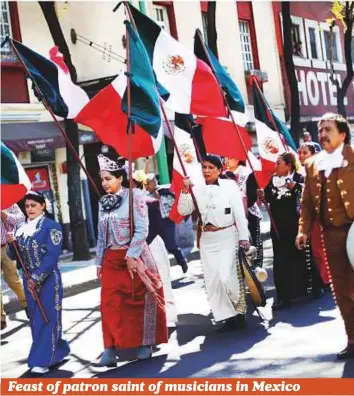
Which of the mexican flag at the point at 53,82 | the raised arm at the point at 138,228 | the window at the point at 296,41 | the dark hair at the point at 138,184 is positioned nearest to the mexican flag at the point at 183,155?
the dark hair at the point at 138,184

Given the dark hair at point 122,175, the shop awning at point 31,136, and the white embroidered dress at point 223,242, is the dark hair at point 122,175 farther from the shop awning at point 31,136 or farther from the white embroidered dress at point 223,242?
the shop awning at point 31,136

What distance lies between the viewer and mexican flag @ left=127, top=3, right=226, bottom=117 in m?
7.37

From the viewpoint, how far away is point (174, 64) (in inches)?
293

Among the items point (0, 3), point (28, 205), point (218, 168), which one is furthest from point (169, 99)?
point (0, 3)

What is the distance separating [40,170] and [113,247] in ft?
35.4

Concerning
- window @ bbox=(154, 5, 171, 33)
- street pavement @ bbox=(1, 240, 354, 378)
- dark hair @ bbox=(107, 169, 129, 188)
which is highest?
window @ bbox=(154, 5, 171, 33)

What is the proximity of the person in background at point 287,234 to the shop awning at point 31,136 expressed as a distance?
761cm

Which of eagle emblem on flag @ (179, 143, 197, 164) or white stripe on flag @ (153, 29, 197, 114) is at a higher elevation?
white stripe on flag @ (153, 29, 197, 114)

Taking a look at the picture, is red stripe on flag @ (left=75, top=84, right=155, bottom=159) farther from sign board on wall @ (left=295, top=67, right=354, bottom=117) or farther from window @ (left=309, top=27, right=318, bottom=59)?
window @ (left=309, top=27, right=318, bottom=59)

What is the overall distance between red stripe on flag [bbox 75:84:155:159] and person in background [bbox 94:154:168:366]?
75 centimetres

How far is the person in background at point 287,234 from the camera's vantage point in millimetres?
7832

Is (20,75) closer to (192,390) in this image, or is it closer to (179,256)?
(179,256)
